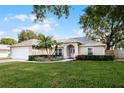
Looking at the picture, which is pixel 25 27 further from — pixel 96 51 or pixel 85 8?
pixel 96 51

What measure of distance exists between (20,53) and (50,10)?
12.2m

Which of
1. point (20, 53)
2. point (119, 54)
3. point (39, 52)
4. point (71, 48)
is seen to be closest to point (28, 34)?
point (39, 52)

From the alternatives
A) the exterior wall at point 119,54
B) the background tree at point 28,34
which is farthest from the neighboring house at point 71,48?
the exterior wall at point 119,54

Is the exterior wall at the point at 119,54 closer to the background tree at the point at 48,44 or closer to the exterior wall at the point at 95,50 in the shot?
the exterior wall at the point at 95,50

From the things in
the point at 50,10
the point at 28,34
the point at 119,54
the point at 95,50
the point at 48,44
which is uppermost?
the point at 50,10

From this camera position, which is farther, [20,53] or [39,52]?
[20,53]

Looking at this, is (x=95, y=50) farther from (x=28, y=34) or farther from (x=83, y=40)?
(x=28, y=34)

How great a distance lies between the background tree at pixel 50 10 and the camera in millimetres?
8536

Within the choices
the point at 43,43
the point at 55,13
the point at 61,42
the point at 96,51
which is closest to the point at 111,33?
the point at 96,51

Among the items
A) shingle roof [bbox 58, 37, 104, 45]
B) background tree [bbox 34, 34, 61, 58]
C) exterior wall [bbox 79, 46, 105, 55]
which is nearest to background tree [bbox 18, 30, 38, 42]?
background tree [bbox 34, 34, 61, 58]

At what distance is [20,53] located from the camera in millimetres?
20297

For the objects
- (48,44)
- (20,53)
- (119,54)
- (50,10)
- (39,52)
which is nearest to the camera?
(50,10)

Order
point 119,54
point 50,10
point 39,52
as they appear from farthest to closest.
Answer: point 39,52 → point 119,54 → point 50,10
